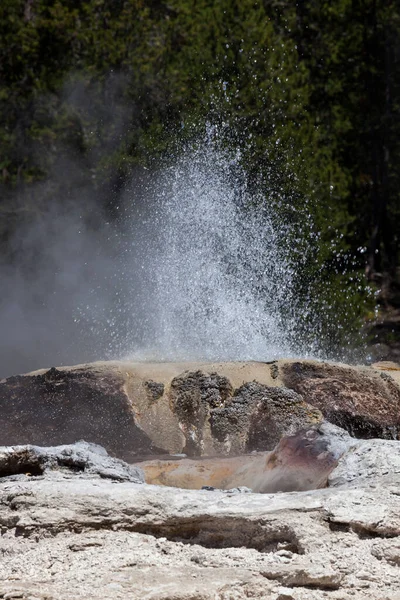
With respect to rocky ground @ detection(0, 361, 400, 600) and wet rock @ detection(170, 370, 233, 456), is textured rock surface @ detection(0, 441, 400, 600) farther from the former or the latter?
wet rock @ detection(170, 370, 233, 456)

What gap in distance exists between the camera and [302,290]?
6520mm

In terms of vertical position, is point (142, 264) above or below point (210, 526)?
above

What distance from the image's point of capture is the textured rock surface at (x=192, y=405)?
2.37 m

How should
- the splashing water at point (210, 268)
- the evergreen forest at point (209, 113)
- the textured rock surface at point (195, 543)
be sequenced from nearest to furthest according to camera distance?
the textured rock surface at point (195, 543) → the splashing water at point (210, 268) → the evergreen forest at point (209, 113)

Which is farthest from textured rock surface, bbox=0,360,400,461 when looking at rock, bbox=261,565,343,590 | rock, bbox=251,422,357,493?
rock, bbox=261,565,343,590

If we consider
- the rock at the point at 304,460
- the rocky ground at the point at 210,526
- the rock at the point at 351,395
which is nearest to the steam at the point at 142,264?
the rock at the point at 351,395

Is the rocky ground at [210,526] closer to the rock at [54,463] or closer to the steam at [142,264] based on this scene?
the rock at [54,463]

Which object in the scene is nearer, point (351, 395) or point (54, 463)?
point (54, 463)

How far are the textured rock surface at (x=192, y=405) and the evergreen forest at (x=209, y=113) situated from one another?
408 centimetres

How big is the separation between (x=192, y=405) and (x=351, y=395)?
43cm

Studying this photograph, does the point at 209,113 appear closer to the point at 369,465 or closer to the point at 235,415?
the point at 235,415

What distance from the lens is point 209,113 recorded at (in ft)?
22.2

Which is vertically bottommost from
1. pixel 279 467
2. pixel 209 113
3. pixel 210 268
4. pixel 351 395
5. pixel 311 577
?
pixel 311 577

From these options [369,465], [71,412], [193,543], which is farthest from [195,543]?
[71,412]
